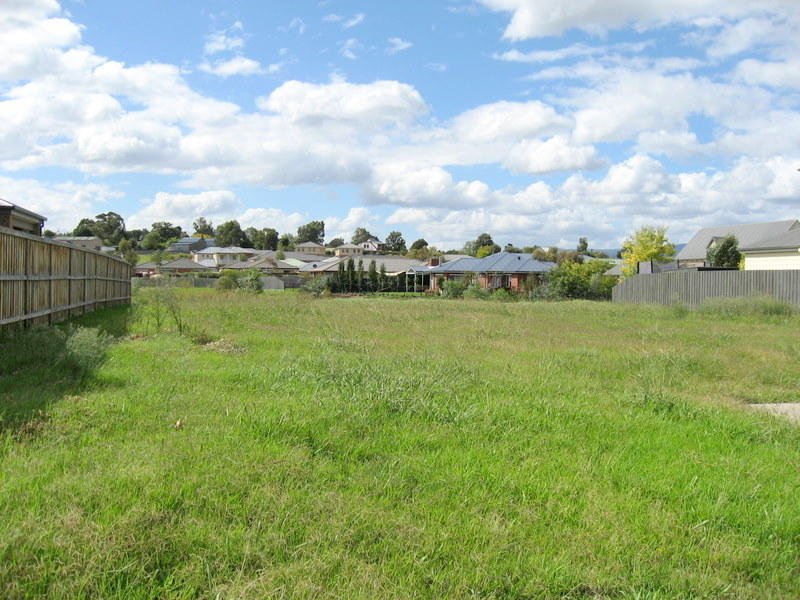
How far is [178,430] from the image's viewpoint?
16.8ft

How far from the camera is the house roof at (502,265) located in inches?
2393

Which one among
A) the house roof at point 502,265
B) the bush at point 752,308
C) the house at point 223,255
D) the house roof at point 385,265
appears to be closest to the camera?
the bush at point 752,308

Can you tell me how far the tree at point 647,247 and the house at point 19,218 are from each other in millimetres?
45876

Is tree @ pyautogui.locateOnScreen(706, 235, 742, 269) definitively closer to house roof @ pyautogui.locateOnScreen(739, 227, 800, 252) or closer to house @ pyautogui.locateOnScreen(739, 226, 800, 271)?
house @ pyautogui.locateOnScreen(739, 226, 800, 271)

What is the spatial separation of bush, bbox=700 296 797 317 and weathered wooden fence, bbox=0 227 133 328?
65.2 feet

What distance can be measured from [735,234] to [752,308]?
131 feet

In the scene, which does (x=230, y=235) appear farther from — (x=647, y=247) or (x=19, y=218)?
(x=19, y=218)

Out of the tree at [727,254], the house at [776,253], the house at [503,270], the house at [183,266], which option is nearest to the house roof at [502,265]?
the house at [503,270]

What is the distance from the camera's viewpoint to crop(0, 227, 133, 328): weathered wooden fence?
31.4ft

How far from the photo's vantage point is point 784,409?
7.78 meters

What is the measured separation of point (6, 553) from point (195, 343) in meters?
7.77

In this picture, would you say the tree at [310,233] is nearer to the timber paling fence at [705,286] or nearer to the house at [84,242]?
the house at [84,242]

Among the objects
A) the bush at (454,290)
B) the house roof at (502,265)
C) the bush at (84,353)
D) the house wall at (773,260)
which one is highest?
the house roof at (502,265)

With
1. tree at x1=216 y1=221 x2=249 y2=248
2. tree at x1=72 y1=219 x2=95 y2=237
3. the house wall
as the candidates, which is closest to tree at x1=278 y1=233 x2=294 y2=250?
tree at x1=216 y1=221 x2=249 y2=248
